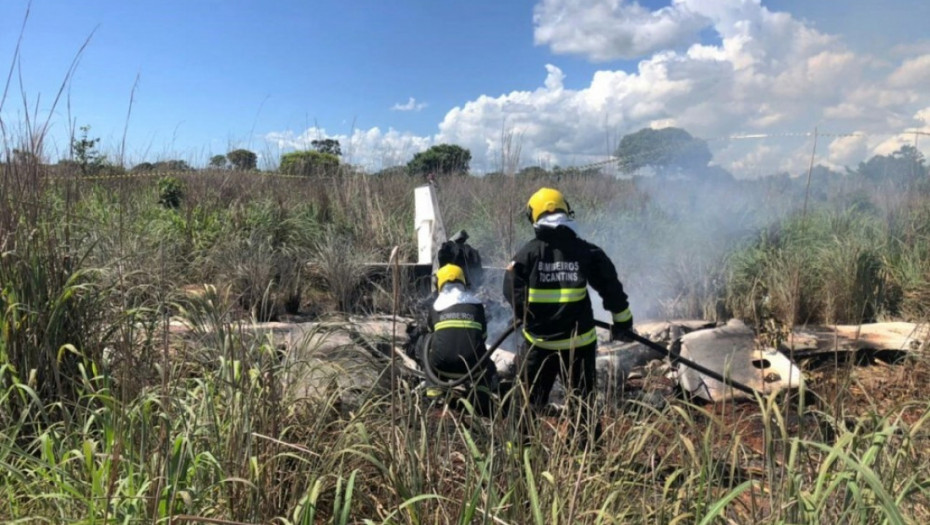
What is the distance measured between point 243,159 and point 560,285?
9631 mm

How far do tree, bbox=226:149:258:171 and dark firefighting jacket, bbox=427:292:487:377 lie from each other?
8352 mm

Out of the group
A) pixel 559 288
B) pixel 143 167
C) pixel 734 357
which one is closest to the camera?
pixel 559 288

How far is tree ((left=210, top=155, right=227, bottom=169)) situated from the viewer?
38.5 feet

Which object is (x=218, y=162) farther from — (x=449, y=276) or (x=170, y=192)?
(x=449, y=276)

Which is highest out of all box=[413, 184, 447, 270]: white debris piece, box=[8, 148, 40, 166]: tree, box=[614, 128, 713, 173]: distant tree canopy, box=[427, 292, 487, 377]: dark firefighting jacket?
box=[614, 128, 713, 173]: distant tree canopy

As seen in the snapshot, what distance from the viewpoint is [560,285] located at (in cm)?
416

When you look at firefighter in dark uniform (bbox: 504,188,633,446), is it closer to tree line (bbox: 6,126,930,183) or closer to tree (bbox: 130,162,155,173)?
tree line (bbox: 6,126,930,183)

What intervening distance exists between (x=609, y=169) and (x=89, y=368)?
8854mm

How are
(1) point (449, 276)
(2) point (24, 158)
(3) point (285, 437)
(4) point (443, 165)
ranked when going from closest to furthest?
(3) point (285, 437) < (2) point (24, 158) < (1) point (449, 276) < (4) point (443, 165)

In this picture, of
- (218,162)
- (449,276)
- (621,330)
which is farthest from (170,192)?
(621,330)

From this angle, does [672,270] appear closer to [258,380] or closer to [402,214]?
[402,214]

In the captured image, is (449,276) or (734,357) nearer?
(449,276)

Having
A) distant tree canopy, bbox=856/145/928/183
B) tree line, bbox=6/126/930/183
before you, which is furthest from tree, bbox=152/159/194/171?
distant tree canopy, bbox=856/145/928/183

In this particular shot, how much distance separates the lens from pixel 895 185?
1049cm
